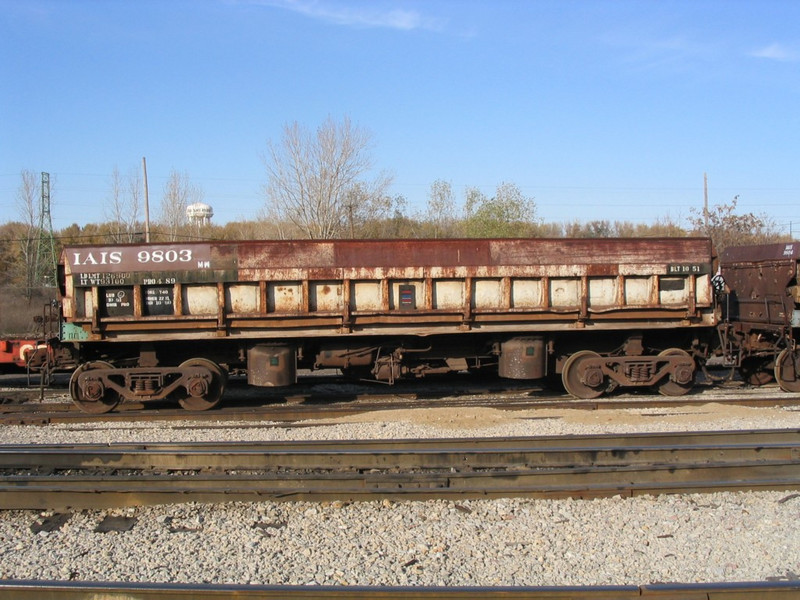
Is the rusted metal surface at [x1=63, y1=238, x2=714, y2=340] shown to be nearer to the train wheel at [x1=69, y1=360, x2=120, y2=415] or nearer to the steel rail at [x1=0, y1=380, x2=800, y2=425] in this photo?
the train wheel at [x1=69, y1=360, x2=120, y2=415]

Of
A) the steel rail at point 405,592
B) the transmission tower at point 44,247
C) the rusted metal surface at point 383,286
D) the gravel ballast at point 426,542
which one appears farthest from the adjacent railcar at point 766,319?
the transmission tower at point 44,247

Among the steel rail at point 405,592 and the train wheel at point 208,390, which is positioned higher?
the train wheel at point 208,390

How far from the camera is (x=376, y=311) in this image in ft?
36.5

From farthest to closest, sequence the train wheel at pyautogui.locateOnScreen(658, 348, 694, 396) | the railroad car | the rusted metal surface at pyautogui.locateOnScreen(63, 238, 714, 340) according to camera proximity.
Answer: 1. the railroad car
2. the train wheel at pyautogui.locateOnScreen(658, 348, 694, 396)
3. the rusted metal surface at pyautogui.locateOnScreen(63, 238, 714, 340)

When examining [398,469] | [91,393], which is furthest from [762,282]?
[91,393]

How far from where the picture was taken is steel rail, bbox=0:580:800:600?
162 inches

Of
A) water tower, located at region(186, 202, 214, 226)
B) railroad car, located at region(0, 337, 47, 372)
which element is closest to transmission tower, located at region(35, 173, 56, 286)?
water tower, located at region(186, 202, 214, 226)

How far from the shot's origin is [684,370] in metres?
11.6

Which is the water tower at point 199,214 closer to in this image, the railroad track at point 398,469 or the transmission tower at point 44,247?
the transmission tower at point 44,247

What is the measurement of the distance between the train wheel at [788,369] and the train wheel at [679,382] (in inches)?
68.9

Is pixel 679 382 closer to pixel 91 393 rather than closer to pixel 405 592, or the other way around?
pixel 405 592

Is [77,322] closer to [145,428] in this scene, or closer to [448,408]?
[145,428]

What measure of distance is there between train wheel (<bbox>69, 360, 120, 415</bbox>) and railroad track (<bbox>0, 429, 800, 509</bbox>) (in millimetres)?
2744

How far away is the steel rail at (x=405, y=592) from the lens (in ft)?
13.5
